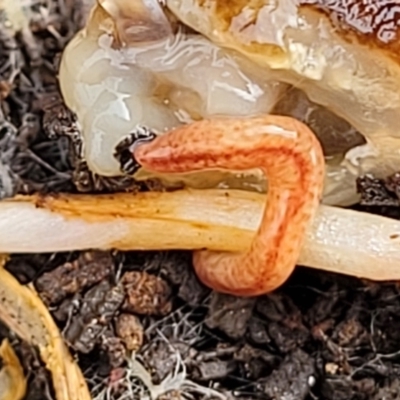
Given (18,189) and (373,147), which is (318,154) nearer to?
(373,147)

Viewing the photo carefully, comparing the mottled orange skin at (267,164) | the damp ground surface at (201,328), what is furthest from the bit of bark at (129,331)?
the mottled orange skin at (267,164)

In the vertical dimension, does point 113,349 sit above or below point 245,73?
below

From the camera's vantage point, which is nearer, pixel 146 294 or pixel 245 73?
pixel 245 73

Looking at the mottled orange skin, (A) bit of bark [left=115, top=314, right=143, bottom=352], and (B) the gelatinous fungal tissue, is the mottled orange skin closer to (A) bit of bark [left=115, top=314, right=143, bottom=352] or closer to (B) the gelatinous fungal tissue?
(B) the gelatinous fungal tissue

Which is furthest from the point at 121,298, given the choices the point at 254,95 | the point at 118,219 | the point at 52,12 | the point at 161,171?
the point at 52,12

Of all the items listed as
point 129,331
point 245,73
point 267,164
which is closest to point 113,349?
point 129,331

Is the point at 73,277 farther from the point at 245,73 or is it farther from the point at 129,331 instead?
the point at 245,73
